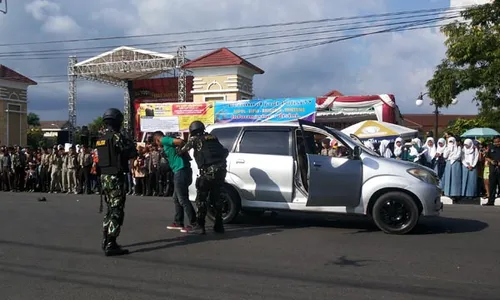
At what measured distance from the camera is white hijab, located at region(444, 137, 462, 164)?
1526 centimetres

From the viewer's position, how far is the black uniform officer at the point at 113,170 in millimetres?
7262

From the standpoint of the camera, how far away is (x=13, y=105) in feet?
108

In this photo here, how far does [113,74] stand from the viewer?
111 ft

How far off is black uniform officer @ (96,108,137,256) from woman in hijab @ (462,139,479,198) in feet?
35.4

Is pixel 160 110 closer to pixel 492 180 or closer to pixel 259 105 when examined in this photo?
pixel 259 105

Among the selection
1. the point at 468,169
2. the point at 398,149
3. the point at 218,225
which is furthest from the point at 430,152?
the point at 218,225

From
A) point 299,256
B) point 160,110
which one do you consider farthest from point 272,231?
point 160,110

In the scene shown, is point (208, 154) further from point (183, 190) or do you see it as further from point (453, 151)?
point (453, 151)

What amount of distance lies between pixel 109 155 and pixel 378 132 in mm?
12182

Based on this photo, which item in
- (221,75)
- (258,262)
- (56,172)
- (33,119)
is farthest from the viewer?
(33,119)

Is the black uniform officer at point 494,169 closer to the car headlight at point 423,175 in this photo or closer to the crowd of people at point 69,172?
the car headlight at point 423,175

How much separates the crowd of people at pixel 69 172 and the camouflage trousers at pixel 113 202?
9.61 m

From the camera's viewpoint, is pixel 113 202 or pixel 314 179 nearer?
pixel 113 202

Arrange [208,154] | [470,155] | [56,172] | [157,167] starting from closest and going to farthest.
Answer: [208,154]
[470,155]
[157,167]
[56,172]
